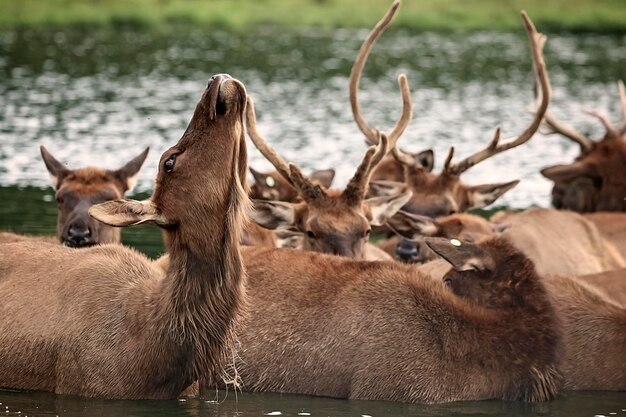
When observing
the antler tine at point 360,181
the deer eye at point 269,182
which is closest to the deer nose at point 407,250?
the deer eye at point 269,182

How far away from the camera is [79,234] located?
10773mm

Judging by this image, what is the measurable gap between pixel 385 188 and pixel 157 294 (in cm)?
480

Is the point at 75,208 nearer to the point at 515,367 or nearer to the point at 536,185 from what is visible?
the point at 515,367

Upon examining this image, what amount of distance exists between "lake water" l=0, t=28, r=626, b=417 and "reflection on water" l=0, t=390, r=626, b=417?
11 millimetres

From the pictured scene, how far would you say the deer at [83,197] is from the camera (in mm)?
10797

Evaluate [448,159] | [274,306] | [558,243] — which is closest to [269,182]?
[448,159]

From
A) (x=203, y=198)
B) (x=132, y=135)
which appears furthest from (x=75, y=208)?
(x=132, y=135)

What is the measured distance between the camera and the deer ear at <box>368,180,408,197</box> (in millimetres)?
12727

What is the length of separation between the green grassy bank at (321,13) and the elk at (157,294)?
41.8 meters

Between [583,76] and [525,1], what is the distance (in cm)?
2186

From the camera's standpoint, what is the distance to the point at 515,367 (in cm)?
884

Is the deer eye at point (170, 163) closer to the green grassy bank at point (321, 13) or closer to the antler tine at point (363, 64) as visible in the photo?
the antler tine at point (363, 64)

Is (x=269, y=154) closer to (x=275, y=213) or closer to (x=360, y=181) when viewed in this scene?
(x=275, y=213)

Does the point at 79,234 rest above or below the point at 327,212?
below
